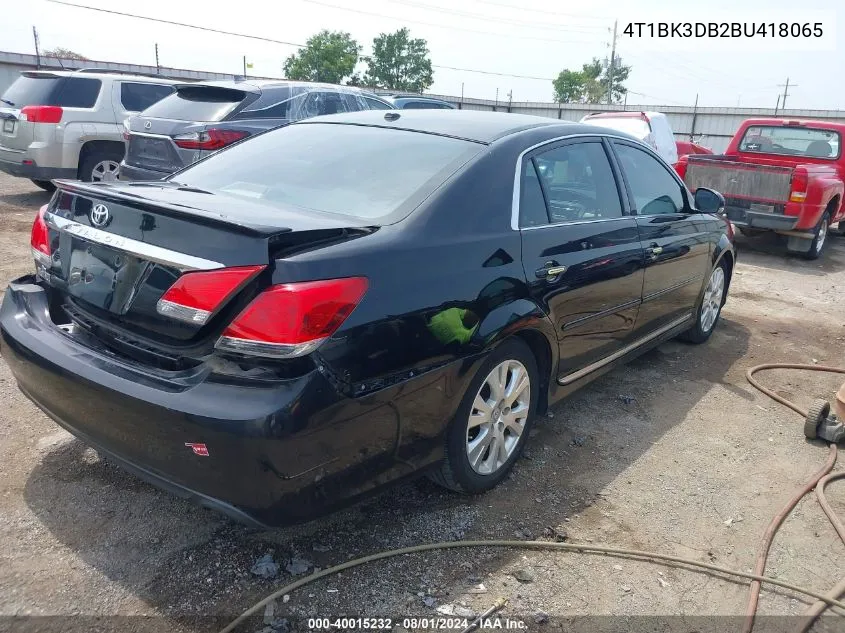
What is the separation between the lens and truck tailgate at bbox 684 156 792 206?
893 cm

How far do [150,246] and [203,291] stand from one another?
11.6 inches

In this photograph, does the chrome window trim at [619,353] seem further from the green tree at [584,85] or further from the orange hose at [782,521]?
the green tree at [584,85]

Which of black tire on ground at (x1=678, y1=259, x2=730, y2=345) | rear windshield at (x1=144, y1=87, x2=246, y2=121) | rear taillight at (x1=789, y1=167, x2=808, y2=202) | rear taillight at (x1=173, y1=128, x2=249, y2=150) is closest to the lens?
black tire on ground at (x1=678, y1=259, x2=730, y2=345)

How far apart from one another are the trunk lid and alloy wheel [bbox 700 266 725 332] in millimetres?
3839

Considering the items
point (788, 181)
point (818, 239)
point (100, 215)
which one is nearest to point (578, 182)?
point (100, 215)

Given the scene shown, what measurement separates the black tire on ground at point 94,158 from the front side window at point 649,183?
7.74m

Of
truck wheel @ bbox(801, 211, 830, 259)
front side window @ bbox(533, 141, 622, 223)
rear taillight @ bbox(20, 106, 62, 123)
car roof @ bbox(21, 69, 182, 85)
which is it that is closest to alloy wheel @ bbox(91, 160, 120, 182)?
rear taillight @ bbox(20, 106, 62, 123)

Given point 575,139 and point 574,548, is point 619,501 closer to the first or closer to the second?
point 574,548

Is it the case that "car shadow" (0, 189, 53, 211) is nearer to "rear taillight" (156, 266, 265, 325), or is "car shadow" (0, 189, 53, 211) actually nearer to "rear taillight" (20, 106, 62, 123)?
"rear taillight" (20, 106, 62, 123)

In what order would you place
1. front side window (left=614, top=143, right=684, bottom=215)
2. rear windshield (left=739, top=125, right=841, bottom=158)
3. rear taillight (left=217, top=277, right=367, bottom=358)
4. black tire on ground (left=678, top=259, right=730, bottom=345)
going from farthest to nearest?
1. rear windshield (left=739, top=125, right=841, bottom=158)
2. black tire on ground (left=678, top=259, right=730, bottom=345)
3. front side window (left=614, top=143, right=684, bottom=215)
4. rear taillight (left=217, top=277, right=367, bottom=358)

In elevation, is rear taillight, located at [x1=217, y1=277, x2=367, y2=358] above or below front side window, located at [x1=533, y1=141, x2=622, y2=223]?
below

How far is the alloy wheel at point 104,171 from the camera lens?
938 cm

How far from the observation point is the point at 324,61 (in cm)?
5234

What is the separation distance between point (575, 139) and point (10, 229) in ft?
22.7
